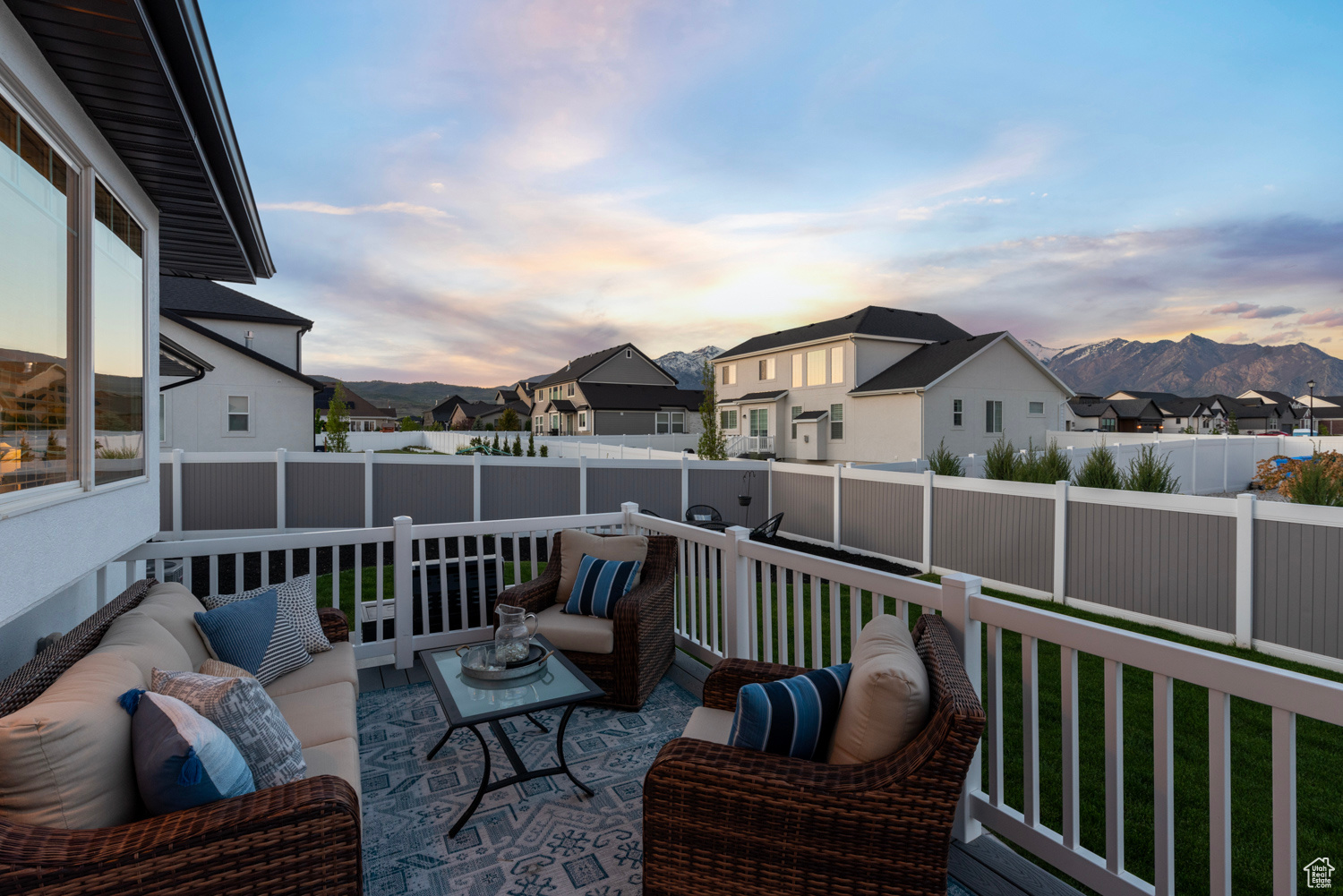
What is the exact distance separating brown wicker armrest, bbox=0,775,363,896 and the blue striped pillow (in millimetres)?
1174

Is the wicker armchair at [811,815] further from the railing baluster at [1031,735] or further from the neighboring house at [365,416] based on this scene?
the neighboring house at [365,416]

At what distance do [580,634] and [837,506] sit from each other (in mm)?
6986

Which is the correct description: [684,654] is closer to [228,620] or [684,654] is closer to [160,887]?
[228,620]

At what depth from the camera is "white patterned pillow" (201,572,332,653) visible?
3.32m

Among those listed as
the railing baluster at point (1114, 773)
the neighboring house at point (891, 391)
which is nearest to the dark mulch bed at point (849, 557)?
the railing baluster at point (1114, 773)

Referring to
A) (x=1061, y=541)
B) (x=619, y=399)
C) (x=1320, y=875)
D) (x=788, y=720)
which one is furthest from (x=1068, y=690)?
(x=619, y=399)

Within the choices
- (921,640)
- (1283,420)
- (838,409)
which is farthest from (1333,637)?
(1283,420)

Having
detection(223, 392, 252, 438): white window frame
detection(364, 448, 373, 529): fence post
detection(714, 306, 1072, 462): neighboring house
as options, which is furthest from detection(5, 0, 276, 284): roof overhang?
detection(714, 306, 1072, 462): neighboring house

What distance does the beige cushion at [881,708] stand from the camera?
5.69 feet

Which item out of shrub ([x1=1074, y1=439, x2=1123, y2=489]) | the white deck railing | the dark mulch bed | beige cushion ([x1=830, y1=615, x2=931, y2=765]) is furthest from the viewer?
the dark mulch bed

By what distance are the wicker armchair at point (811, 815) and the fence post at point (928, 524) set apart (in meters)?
6.94

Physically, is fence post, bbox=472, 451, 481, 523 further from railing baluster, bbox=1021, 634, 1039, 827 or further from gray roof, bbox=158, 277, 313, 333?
gray roof, bbox=158, 277, 313, 333

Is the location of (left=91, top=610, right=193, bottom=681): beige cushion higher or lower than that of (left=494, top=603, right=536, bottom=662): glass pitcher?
higher

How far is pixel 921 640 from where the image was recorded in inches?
89.1
